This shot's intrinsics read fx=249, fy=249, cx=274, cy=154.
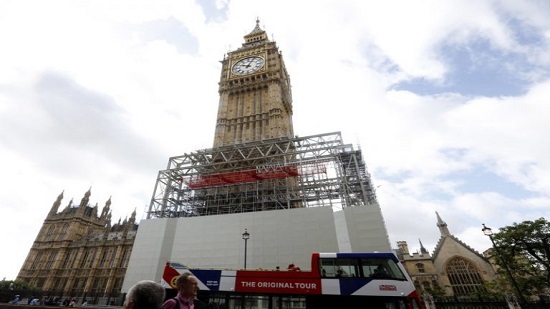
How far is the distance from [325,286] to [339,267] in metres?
0.92

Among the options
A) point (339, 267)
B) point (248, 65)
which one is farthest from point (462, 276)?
point (248, 65)

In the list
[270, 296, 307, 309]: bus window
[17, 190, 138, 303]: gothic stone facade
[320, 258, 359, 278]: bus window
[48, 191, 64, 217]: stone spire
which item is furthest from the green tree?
[48, 191, 64, 217]: stone spire

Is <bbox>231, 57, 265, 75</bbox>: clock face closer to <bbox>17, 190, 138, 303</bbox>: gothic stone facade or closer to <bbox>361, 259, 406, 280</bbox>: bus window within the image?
<bbox>361, 259, 406, 280</bbox>: bus window

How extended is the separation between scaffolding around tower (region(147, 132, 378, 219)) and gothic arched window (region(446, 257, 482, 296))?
1142 inches

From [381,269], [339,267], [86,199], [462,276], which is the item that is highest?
[86,199]

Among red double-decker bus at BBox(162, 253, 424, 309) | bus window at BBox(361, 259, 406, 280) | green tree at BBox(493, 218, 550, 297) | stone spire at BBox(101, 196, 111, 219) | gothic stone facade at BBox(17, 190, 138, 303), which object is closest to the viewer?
red double-decker bus at BBox(162, 253, 424, 309)

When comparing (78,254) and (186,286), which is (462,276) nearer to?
→ (186,286)

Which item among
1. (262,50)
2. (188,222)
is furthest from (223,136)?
(262,50)

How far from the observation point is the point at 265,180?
91.6ft

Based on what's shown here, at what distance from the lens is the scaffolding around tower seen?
25.6m

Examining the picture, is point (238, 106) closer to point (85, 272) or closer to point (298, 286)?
point (298, 286)

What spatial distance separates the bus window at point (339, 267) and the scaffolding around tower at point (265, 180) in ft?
44.8

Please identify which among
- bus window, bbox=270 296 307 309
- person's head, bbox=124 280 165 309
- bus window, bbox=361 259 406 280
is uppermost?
bus window, bbox=361 259 406 280

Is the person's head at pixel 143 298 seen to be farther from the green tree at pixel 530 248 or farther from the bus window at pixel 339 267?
the green tree at pixel 530 248
